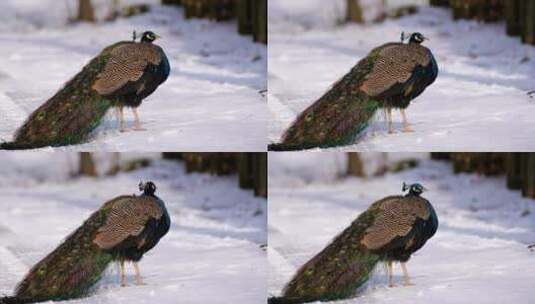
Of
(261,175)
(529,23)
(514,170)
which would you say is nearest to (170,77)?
(261,175)

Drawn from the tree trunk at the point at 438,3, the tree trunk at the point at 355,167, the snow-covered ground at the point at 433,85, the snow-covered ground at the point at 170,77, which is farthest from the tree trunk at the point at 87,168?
the tree trunk at the point at 438,3

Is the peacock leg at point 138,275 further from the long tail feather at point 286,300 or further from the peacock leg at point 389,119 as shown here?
A: the peacock leg at point 389,119

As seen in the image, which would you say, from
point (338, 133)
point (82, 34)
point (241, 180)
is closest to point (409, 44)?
point (338, 133)

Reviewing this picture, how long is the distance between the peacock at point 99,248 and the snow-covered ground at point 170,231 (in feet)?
0.16

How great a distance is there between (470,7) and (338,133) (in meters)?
1.06

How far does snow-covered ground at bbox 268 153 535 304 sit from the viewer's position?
7352 millimetres

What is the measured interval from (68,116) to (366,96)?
126 centimetres

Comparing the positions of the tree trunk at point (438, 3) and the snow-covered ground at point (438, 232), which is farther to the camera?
the tree trunk at point (438, 3)

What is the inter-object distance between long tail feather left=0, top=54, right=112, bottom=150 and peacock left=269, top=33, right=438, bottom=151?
2.57 ft

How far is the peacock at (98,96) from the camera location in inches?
291

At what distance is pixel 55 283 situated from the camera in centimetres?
744

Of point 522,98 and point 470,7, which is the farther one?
point 470,7

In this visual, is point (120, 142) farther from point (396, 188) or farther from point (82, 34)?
point (396, 188)

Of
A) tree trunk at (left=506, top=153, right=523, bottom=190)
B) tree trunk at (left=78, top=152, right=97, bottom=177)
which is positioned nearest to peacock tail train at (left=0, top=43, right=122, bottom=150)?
tree trunk at (left=78, top=152, right=97, bottom=177)
